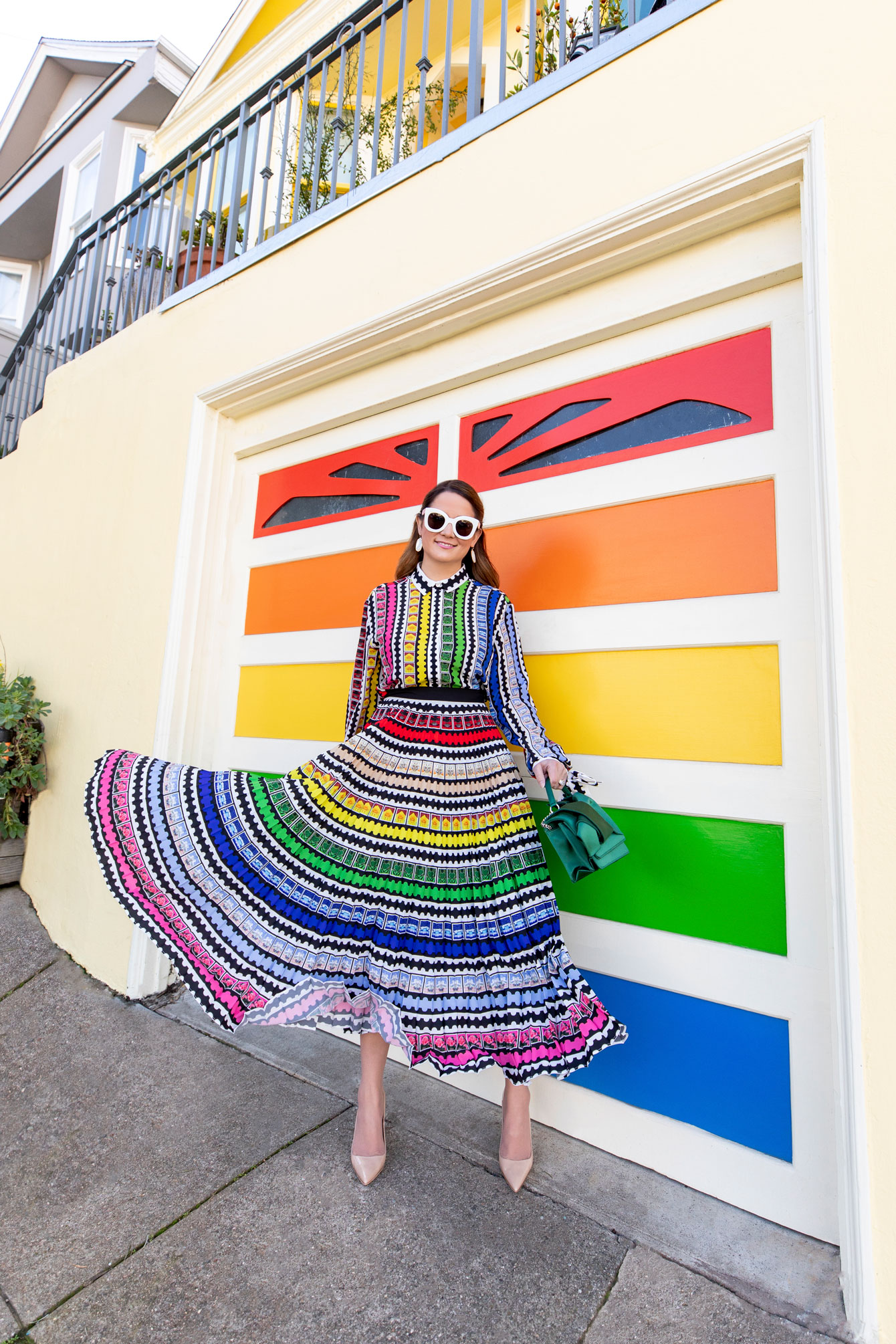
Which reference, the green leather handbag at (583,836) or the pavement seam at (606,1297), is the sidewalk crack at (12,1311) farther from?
the green leather handbag at (583,836)

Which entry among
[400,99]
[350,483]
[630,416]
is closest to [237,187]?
[400,99]

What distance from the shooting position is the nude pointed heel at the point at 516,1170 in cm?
165

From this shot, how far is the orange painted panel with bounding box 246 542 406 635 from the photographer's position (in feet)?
8.50

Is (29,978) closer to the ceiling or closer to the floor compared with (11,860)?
closer to the floor

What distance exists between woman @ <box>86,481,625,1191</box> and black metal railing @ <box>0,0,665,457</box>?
1.93m

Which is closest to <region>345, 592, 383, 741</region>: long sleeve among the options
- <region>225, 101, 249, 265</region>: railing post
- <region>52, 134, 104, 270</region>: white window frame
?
<region>225, 101, 249, 265</region>: railing post

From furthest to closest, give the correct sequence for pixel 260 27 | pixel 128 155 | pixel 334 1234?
pixel 128 155 → pixel 260 27 → pixel 334 1234

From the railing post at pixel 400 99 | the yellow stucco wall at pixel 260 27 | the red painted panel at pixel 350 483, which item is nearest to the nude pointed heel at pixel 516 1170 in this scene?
the red painted panel at pixel 350 483

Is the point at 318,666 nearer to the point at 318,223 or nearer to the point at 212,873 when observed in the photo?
the point at 212,873

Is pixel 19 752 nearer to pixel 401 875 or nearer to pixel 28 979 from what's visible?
pixel 28 979

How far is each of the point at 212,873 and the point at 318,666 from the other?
1.10 m

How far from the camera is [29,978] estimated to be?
2.82 m

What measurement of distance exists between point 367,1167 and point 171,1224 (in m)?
0.46

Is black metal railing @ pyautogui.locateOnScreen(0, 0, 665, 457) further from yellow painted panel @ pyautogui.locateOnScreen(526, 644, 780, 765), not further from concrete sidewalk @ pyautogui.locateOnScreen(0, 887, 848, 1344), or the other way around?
concrete sidewalk @ pyautogui.locateOnScreen(0, 887, 848, 1344)
